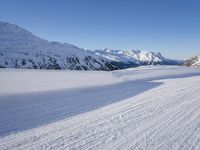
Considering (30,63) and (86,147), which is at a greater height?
(86,147)

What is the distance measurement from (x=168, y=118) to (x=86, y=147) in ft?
12.3

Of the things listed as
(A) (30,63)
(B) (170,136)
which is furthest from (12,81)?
(A) (30,63)

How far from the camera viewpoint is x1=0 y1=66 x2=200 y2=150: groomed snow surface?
676 centimetres

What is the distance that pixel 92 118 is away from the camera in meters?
8.98

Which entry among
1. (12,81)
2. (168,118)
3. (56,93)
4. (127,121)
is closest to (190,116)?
(168,118)

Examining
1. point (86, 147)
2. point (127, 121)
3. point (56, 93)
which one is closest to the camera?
point (86, 147)

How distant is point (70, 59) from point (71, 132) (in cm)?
18953

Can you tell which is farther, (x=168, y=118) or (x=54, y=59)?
(x=54, y=59)

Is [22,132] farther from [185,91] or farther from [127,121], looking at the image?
[185,91]

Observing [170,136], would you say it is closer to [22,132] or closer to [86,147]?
[86,147]

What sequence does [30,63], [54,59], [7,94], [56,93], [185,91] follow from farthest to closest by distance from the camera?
[54,59] → [30,63] → [185,91] → [56,93] → [7,94]

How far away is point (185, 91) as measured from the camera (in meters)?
15.3

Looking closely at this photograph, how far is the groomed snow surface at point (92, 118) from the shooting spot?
6.76 meters

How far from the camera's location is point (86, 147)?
20.9ft
